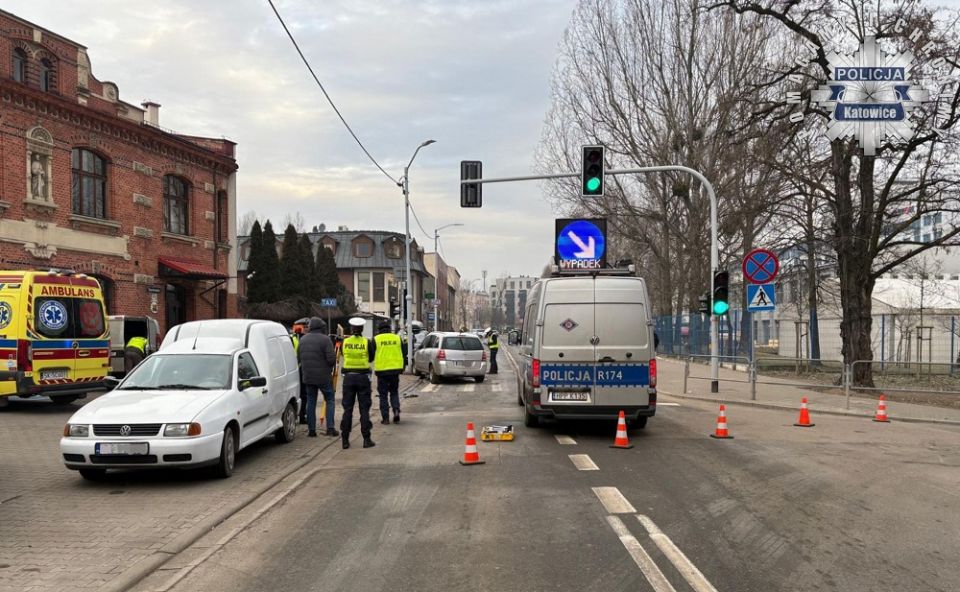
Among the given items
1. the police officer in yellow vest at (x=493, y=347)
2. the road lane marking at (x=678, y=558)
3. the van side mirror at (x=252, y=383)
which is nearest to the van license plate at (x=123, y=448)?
the van side mirror at (x=252, y=383)

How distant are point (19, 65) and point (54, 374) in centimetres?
1214

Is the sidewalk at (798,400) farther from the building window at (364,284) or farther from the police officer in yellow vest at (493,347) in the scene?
the building window at (364,284)

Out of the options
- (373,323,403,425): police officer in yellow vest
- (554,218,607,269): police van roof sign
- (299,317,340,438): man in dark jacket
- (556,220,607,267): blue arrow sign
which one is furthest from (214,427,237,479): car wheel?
(556,220,607,267): blue arrow sign

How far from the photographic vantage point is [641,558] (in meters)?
5.21

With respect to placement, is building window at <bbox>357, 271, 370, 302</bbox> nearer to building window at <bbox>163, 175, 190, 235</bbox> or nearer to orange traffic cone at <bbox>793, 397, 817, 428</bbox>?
building window at <bbox>163, 175, 190, 235</bbox>

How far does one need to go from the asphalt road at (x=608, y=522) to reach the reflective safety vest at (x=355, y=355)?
128cm

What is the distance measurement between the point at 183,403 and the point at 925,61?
58.3 feet

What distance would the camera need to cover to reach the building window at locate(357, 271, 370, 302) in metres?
71.9

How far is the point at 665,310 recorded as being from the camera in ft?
143

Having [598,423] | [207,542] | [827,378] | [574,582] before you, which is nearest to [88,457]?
[207,542]

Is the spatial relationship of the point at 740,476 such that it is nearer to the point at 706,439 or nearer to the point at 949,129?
the point at 706,439

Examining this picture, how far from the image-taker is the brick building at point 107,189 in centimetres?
2048

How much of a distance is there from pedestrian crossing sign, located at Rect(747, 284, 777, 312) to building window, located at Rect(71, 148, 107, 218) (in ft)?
65.3

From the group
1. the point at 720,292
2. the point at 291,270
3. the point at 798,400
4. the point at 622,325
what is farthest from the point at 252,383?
the point at 291,270
